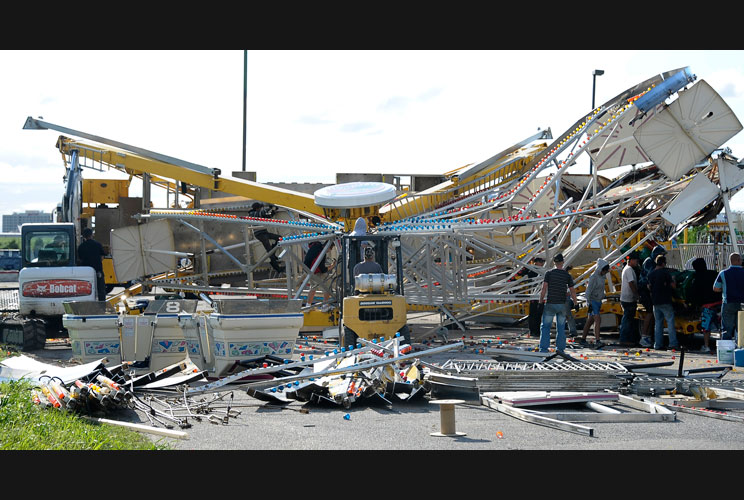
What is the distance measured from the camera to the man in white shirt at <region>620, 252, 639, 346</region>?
671 inches

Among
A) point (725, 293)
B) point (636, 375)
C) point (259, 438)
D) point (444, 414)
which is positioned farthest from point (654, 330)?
point (259, 438)

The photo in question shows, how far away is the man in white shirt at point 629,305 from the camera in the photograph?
17.0 m

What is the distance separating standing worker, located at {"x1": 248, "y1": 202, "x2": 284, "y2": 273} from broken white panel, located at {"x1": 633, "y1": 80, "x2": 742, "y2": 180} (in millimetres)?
9984

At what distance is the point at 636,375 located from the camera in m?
11.9

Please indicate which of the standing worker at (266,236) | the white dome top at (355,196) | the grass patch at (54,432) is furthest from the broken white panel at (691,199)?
the grass patch at (54,432)

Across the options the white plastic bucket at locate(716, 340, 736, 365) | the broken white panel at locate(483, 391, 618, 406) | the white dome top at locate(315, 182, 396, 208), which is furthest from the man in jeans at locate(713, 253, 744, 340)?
the white dome top at locate(315, 182, 396, 208)

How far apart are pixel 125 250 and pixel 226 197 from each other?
21.6 ft

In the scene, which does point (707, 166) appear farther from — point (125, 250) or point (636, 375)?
point (125, 250)

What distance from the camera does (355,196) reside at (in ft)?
54.6

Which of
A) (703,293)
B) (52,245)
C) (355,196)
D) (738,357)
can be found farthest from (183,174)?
(738,357)

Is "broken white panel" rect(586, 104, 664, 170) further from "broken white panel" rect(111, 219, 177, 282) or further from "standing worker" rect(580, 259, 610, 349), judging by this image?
"broken white panel" rect(111, 219, 177, 282)

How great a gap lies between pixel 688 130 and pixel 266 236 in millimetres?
11087

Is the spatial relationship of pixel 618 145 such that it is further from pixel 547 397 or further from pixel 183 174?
pixel 183 174

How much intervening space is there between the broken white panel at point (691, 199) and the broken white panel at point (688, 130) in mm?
654
